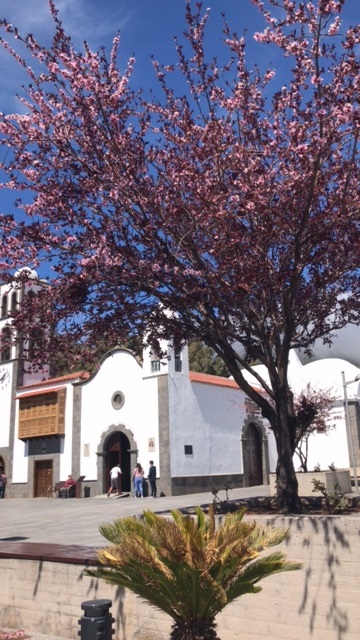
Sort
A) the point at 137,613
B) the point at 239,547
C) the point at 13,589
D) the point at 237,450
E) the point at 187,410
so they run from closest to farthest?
the point at 239,547
the point at 137,613
the point at 13,589
the point at 187,410
the point at 237,450

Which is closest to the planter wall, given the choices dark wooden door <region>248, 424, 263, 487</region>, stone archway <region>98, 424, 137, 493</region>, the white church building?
the white church building

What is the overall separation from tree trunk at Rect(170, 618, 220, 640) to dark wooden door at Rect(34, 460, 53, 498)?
77.3 ft

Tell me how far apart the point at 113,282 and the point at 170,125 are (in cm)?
244

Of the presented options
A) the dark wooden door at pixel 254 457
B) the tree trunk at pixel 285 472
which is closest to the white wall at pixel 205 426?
the dark wooden door at pixel 254 457

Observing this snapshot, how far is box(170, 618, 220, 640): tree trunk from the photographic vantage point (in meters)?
5.00

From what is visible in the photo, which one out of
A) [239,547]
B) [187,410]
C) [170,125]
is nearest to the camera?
[239,547]

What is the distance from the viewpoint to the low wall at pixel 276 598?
591 centimetres

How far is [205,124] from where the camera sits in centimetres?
796

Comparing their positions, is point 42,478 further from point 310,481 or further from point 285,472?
point 285,472

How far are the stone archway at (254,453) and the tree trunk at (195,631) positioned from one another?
22.7 metres

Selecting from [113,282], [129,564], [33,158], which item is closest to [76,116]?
[33,158]

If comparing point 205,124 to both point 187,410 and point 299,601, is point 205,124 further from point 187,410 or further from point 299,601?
point 187,410

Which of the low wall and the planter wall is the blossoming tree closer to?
the low wall

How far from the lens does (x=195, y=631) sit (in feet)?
16.5
